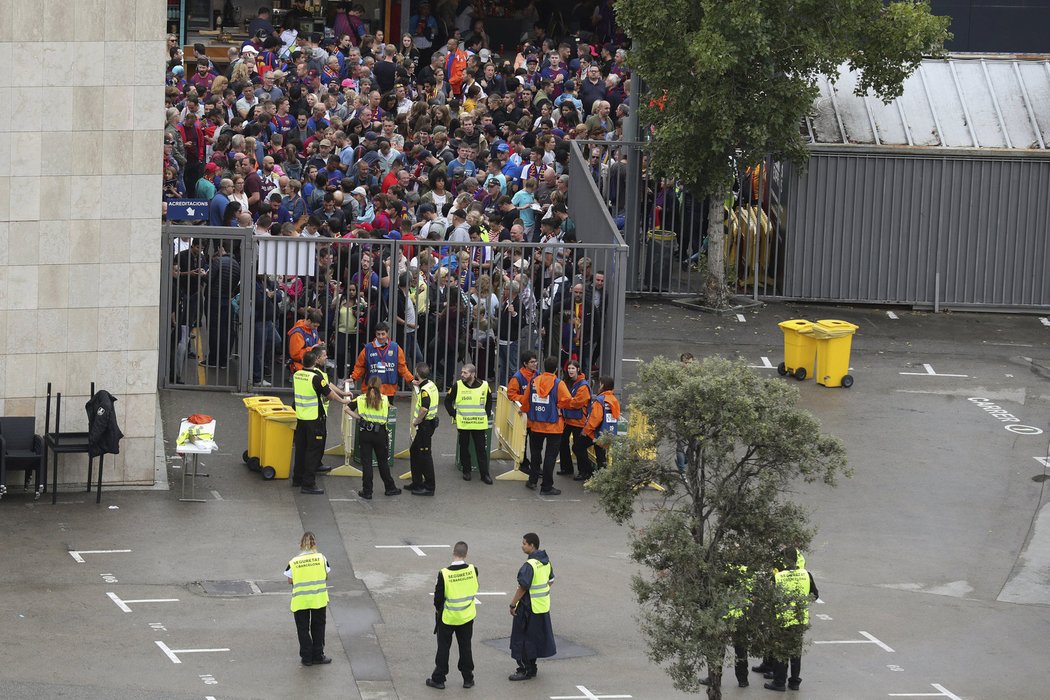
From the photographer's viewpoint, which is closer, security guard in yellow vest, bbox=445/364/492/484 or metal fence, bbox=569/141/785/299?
security guard in yellow vest, bbox=445/364/492/484

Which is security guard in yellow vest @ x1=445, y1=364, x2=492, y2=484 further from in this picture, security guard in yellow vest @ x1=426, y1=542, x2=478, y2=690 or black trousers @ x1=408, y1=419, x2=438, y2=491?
security guard in yellow vest @ x1=426, y1=542, x2=478, y2=690

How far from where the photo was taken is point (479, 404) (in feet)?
73.1

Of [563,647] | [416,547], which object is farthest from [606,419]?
[563,647]

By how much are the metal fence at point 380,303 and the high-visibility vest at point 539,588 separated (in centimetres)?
902

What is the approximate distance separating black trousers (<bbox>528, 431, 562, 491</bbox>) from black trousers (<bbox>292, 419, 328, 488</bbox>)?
2602 mm

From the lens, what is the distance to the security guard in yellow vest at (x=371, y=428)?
2134cm

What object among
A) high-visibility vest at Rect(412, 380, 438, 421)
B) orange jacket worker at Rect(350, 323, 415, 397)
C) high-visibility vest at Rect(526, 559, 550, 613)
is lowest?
high-visibility vest at Rect(526, 559, 550, 613)

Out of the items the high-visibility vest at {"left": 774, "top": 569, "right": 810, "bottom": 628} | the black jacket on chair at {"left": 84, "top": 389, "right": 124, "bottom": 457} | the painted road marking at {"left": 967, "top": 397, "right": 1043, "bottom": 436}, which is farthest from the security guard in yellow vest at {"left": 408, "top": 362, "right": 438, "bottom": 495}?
the painted road marking at {"left": 967, "top": 397, "right": 1043, "bottom": 436}

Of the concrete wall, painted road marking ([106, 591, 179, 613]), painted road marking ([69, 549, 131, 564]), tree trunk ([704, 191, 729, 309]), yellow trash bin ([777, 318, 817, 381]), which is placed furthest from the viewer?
tree trunk ([704, 191, 729, 309])

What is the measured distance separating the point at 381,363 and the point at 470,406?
2.05 meters

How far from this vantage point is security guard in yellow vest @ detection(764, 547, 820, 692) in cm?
1505

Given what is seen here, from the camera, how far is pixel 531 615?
16578 millimetres

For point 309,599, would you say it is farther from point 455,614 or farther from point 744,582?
point 744,582

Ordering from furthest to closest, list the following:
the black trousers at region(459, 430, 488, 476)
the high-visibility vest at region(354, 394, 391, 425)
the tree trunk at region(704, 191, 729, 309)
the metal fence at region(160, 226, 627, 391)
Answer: the tree trunk at region(704, 191, 729, 309)
the metal fence at region(160, 226, 627, 391)
the black trousers at region(459, 430, 488, 476)
the high-visibility vest at region(354, 394, 391, 425)
